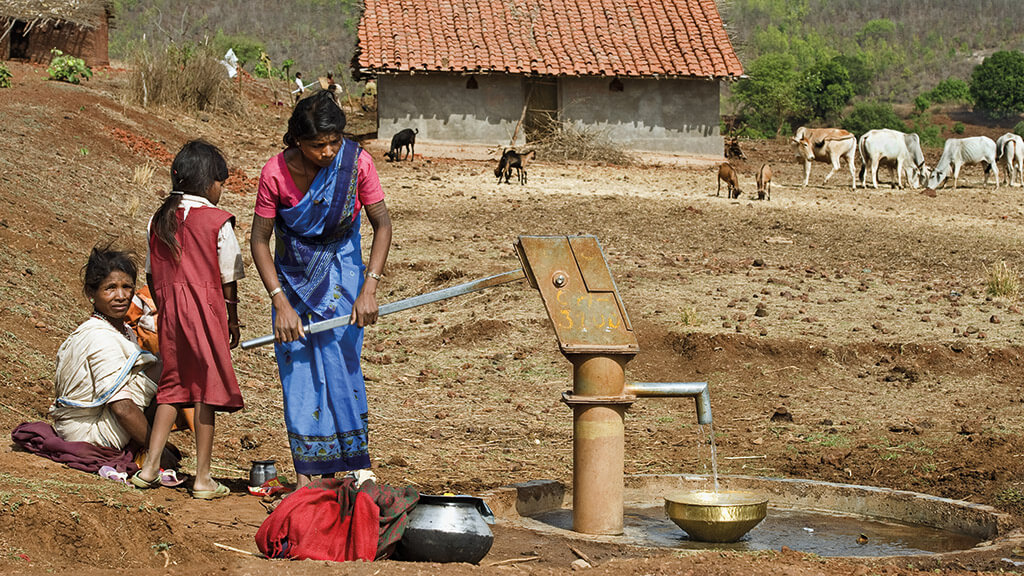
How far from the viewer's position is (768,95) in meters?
48.3

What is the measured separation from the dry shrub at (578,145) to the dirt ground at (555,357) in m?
5.71

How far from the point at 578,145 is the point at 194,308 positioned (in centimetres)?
1853

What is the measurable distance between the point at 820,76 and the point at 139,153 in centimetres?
4560

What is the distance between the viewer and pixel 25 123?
46.6 ft

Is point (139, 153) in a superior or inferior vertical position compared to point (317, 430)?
superior

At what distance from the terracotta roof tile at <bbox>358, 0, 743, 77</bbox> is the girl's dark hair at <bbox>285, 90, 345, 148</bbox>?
1795 centimetres

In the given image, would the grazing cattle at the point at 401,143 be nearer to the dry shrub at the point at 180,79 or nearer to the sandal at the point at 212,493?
the dry shrub at the point at 180,79

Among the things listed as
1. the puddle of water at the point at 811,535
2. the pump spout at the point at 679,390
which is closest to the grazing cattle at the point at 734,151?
the puddle of water at the point at 811,535

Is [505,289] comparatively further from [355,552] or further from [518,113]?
[518,113]

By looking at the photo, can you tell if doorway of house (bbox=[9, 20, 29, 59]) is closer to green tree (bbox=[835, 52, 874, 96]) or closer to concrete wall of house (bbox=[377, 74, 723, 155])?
concrete wall of house (bbox=[377, 74, 723, 155])

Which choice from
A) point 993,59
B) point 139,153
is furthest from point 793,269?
point 993,59

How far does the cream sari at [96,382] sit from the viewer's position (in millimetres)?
4871

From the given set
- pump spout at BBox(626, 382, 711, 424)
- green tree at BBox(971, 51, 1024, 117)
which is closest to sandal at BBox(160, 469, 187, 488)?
pump spout at BBox(626, 382, 711, 424)

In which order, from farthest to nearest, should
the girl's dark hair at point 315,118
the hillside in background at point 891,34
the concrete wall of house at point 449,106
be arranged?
the hillside in background at point 891,34
the concrete wall of house at point 449,106
the girl's dark hair at point 315,118
